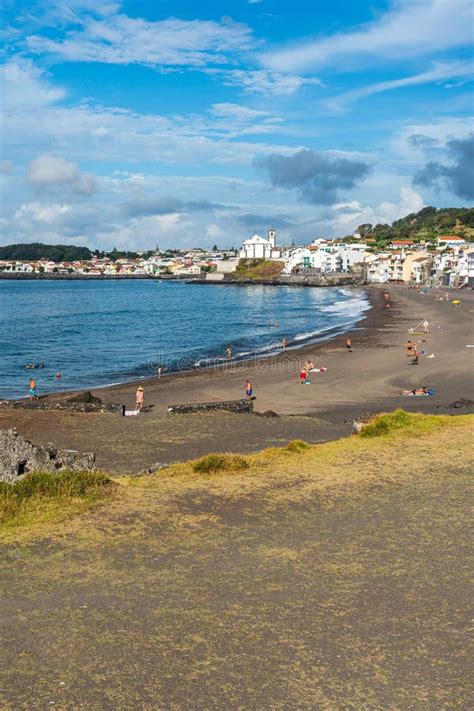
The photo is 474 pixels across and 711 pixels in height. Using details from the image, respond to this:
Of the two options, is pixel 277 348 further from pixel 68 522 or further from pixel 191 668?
pixel 191 668

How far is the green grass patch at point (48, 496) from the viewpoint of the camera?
12.3m

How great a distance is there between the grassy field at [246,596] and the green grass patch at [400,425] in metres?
4.05

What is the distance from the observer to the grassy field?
737 cm

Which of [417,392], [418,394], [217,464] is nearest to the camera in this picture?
[217,464]

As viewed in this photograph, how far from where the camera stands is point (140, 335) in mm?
71125

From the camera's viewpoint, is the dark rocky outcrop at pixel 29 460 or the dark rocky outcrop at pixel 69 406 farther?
the dark rocky outcrop at pixel 69 406

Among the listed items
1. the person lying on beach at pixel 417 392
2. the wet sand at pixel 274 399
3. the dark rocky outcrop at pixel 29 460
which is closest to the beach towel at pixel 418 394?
the person lying on beach at pixel 417 392

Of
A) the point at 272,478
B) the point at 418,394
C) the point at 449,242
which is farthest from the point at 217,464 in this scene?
the point at 449,242

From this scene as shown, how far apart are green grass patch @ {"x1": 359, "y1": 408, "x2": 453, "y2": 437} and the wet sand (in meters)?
1.95

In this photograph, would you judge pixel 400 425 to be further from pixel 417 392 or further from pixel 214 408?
pixel 417 392

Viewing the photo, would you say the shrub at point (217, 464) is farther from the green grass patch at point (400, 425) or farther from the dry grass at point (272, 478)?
the green grass patch at point (400, 425)

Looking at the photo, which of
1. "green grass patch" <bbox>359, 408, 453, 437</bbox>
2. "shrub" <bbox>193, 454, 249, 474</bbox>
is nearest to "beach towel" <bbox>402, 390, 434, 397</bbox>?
"green grass patch" <bbox>359, 408, 453, 437</bbox>

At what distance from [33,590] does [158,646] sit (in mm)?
2367

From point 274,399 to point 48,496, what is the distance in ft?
64.8
